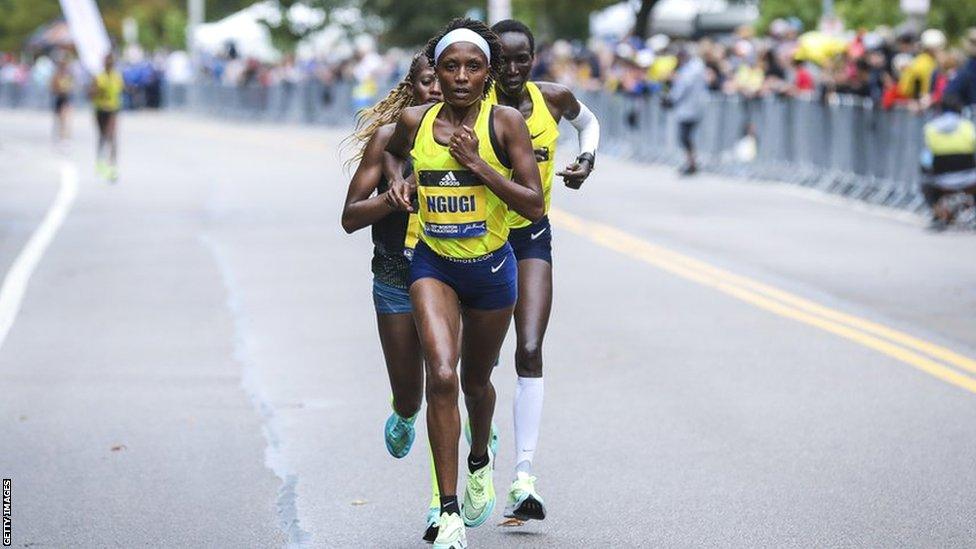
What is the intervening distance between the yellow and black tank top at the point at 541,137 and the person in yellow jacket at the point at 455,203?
890 millimetres

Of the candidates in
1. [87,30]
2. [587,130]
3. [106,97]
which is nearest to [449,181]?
[587,130]

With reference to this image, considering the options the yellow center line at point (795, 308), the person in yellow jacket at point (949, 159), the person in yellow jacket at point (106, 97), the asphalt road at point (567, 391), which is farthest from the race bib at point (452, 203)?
the person in yellow jacket at point (106, 97)

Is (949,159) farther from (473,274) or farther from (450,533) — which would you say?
(450,533)

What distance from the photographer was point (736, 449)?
822 centimetres

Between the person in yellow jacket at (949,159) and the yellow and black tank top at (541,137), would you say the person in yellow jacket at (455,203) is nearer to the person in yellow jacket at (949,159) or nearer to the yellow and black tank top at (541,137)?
the yellow and black tank top at (541,137)

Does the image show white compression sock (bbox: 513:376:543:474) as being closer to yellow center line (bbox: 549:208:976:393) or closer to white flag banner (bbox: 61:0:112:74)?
yellow center line (bbox: 549:208:976:393)

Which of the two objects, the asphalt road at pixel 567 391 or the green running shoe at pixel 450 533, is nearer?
the green running shoe at pixel 450 533

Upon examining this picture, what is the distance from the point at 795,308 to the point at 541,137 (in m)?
5.90

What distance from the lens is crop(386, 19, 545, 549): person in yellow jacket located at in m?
6.09

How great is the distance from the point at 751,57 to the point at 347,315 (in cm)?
1511

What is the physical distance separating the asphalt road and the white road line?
0.14 metres

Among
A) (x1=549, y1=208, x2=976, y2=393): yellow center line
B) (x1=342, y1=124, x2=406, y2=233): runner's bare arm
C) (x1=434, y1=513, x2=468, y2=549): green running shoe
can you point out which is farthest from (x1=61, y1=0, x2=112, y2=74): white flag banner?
(x1=434, y1=513, x2=468, y2=549): green running shoe

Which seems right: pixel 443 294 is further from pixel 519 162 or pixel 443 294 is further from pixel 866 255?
pixel 866 255

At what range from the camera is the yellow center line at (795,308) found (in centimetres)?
1066
